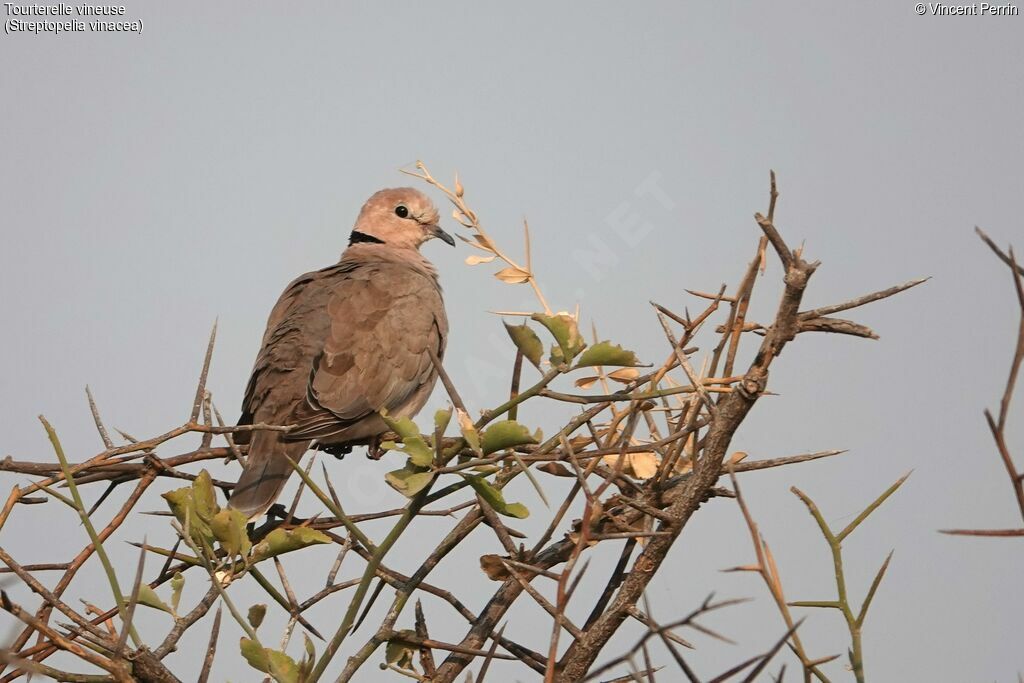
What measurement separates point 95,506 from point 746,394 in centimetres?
128

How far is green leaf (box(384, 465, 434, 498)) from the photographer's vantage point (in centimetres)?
157

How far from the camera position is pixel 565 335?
5.08 feet

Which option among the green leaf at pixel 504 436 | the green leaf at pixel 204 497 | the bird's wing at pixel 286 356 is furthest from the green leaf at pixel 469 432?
the bird's wing at pixel 286 356

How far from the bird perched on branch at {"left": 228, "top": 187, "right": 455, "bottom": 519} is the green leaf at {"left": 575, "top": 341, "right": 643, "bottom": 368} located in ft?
8.01

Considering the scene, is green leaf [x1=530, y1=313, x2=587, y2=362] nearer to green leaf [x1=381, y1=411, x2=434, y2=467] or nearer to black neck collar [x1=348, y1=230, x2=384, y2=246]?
green leaf [x1=381, y1=411, x2=434, y2=467]

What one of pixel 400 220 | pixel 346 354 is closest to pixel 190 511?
pixel 346 354

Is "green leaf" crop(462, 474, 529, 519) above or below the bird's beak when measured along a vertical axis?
below

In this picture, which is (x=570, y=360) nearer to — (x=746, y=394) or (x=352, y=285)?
(x=746, y=394)

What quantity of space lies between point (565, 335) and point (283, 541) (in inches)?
20.0

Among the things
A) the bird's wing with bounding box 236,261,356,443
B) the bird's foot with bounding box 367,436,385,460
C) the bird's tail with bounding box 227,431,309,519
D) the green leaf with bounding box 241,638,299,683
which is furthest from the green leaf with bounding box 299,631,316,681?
the bird's foot with bounding box 367,436,385,460

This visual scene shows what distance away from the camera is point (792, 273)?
1213mm

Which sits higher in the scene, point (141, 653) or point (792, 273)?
point (792, 273)

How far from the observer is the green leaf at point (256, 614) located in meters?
1.68

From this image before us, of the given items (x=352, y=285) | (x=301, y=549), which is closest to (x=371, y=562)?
(x=301, y=549)
